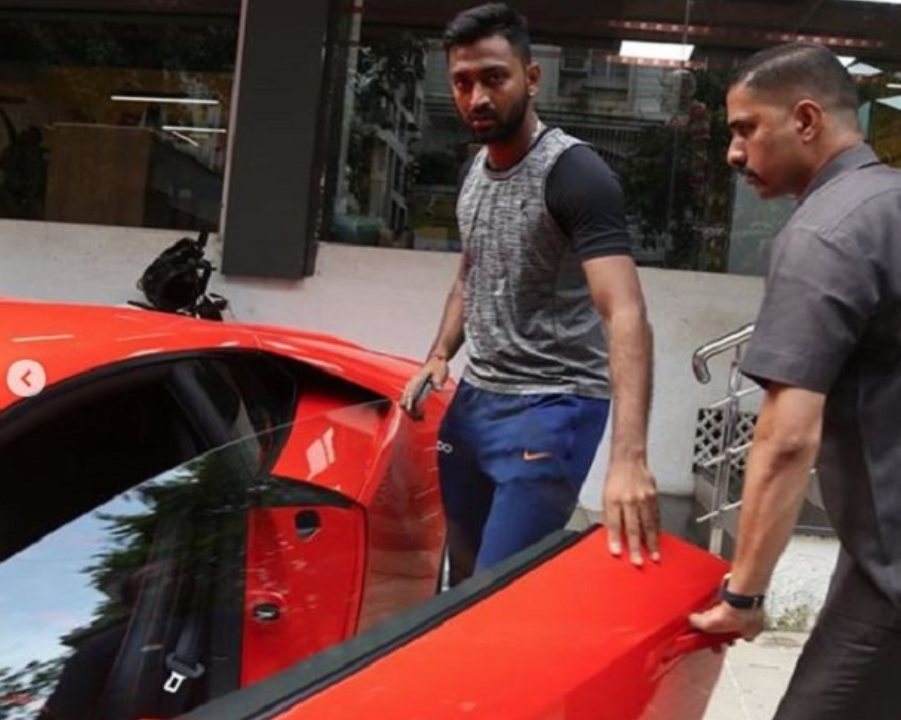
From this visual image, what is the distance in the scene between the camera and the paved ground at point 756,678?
13.3 feet

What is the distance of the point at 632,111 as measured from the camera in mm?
6875

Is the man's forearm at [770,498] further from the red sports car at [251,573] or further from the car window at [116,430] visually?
the car window at [116,430]

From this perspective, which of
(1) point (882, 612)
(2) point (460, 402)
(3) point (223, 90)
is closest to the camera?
(1) point (882, 612)

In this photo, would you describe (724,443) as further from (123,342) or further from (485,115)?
(123,342)

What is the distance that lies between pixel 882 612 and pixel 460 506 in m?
1.03

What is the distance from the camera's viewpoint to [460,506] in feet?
9.00

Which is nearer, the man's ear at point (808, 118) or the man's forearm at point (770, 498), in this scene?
the man's forearm at point (770, 498)

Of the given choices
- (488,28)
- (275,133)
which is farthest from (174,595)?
(275,133)

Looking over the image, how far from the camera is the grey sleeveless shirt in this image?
8.46ft

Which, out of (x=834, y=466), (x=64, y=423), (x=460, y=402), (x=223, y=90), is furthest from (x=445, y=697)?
(x=223, y=90)

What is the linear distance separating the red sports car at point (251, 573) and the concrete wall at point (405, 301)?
3.71 meters

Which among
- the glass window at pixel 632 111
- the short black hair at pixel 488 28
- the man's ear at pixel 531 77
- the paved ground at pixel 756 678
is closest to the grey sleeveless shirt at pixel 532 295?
the man's ear at pixel 531 77

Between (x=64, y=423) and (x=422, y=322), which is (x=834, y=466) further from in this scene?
(x=422, y=322)

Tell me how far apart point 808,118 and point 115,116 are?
19.7ft
